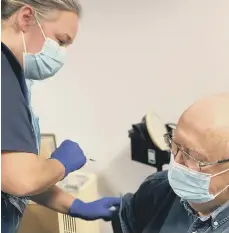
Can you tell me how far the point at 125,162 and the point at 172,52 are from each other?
2.12 ft

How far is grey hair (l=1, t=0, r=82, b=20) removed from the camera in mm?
1360

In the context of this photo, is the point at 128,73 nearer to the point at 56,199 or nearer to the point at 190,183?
the point at 56,199

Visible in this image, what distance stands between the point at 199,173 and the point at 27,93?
59cm

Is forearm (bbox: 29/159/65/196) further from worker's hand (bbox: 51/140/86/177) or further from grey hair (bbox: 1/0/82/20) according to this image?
grey hair (bbox: 1/0/82/20)

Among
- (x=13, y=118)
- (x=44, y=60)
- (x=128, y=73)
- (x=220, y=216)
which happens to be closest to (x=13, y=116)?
(x=13, y=118)

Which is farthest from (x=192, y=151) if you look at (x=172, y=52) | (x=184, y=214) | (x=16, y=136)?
(x=172, y=52)

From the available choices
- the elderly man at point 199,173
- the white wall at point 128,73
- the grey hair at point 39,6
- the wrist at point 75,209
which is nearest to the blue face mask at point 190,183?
the elderly man at point 199,173

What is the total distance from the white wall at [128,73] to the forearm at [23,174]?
114cm

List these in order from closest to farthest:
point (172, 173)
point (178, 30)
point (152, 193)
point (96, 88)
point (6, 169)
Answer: point (6, 169), point (172, 173), point (152, 193), point (178, 30), point (96, 88)

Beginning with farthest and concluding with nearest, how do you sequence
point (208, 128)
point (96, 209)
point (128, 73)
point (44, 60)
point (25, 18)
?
point (128, 73) < point (96, 209) < point (44, 60) < point (25, 18) < point (208, 128)

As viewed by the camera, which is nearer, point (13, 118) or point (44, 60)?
point (13, 118)

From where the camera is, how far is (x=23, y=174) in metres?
1.26

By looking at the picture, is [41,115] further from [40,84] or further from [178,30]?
[178,30]

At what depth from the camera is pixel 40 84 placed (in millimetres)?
2529
